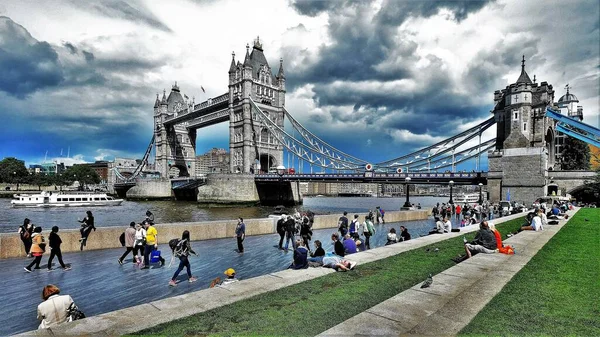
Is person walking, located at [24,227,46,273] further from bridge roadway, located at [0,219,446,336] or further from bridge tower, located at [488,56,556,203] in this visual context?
bridge tower, located at [488,56,556,203]

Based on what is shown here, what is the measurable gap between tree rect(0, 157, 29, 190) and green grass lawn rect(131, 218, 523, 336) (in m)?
129

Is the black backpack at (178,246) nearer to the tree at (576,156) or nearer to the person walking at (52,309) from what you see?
the person walking at (52,309)

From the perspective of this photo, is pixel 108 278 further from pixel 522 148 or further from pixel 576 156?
pixel 576 156

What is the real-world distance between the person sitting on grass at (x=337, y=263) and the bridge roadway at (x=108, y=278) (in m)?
2.11

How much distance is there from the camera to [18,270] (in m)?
9.34

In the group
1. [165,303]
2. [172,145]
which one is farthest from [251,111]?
[165,303]

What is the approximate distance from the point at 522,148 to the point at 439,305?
3813 centimetres

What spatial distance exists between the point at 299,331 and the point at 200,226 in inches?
444

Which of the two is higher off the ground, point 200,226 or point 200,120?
point 200,120

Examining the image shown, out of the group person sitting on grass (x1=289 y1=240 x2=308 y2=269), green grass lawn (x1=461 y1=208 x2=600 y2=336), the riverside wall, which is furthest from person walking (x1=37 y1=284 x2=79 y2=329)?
the riverside wall

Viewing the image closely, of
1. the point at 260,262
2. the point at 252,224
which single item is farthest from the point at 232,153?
→ the point at 260,262

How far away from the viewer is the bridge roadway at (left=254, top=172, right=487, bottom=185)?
129ft

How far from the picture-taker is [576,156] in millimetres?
53500

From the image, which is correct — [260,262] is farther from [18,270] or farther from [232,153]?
[232,153]
